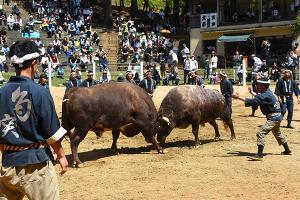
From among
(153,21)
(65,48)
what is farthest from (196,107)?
(153,21)

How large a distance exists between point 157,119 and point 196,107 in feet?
3.32

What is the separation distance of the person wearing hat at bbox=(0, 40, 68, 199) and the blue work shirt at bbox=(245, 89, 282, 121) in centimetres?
630

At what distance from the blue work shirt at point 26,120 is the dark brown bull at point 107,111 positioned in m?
5.72

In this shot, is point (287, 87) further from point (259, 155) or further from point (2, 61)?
point (2, 61)

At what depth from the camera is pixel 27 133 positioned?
15.5 feet

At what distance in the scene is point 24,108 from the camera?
4680mm

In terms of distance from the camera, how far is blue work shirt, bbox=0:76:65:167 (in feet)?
15.3

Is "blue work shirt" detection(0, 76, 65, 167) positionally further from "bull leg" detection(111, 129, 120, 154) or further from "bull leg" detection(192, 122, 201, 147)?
"bull leg" detection(192, 122, 201, 147)

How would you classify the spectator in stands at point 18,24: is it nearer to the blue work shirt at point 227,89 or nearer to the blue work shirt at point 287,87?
the blue work shirt at point 227,89

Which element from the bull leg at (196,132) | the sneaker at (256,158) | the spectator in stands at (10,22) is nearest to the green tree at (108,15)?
the spectator in stands at (10,22)

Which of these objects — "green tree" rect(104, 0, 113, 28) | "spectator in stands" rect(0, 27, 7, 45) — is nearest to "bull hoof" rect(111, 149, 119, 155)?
"spectator in stands" rect(0, 27, 7, 45)

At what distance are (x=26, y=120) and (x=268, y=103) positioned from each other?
264 inches

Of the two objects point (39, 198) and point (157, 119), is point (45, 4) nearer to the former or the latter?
point (157, 119)

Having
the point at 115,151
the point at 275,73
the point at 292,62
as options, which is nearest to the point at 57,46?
the point at 275,73
